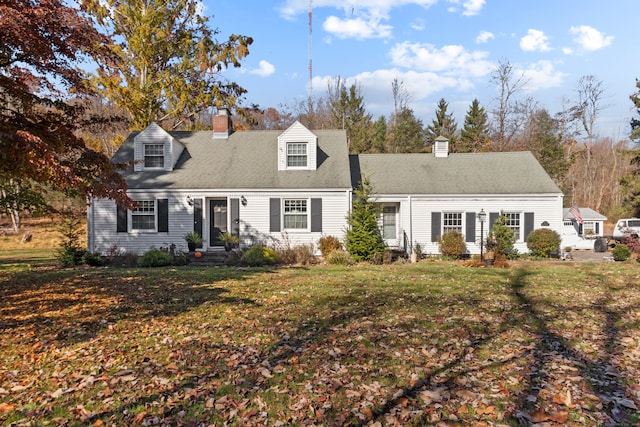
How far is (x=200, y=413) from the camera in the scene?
13.6 feet

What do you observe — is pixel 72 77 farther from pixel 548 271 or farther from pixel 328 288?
pixel 548 271

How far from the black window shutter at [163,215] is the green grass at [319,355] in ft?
24.2

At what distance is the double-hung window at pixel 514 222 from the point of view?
18312 mm

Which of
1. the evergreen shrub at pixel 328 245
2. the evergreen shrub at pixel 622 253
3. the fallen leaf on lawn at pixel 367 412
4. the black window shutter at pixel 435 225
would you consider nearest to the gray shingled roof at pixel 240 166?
the evergreen shrub at pixel 328 245

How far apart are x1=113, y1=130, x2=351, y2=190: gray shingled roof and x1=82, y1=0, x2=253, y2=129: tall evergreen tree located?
542 cm

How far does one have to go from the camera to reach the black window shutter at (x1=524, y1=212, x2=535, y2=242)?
18.2 m

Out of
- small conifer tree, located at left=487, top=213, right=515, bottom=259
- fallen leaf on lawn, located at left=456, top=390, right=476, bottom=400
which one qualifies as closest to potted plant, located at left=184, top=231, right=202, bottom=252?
small conifer tree, located at left=487, top=213, right=515, bottom=259

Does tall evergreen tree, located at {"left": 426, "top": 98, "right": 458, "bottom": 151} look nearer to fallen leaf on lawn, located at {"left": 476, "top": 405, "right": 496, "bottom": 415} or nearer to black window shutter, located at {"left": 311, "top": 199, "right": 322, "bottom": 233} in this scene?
black window shutter, located at {"left": 311, "top": 199, "right": 322, "bottom": 233}

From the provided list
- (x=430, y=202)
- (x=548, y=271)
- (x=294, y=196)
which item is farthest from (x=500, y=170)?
(x=294, y=196)

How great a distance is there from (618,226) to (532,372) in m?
25.5

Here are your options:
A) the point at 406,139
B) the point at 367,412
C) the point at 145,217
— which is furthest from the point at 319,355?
the point at 406,139

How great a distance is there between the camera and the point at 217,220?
58.9ft

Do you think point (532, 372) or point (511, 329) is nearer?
point (532, 372)

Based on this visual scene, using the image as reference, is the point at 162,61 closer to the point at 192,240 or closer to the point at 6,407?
the point at 192,240
